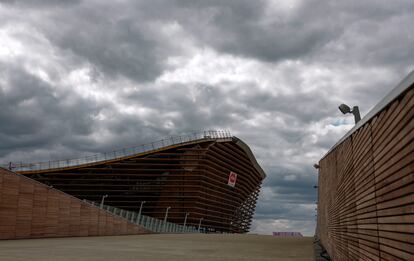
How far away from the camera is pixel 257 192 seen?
298ft

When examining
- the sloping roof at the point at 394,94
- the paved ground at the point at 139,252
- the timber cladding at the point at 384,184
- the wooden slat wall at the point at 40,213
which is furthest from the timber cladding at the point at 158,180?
the sloping roof at the point at 394,94

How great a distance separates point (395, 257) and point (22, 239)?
23.4 meters

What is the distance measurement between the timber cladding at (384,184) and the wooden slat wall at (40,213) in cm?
2065

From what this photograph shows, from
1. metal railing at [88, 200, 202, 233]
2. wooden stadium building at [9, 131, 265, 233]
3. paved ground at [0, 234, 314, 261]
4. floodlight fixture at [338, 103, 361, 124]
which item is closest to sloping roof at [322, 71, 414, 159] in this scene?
floodlight fixture at [338, 103, 361, 124]

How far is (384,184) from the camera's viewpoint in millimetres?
5434

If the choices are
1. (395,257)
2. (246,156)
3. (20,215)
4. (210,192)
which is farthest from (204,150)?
(395,257)

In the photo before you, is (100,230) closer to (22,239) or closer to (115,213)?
(115,213)

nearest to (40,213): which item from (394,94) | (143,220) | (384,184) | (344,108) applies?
(143,220)

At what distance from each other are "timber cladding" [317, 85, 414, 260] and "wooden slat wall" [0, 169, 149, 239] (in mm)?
20651

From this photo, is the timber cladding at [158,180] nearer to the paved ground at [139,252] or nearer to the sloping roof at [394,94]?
the paved ground at [139,252]

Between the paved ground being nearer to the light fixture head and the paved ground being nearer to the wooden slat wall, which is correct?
the wooden slat wall

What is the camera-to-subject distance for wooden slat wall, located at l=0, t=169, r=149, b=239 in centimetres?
2325

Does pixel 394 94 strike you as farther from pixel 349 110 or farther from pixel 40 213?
pixel 40 213

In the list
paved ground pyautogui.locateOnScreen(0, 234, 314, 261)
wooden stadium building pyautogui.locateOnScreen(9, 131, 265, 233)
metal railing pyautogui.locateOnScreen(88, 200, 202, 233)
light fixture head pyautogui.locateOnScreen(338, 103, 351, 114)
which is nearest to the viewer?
paved ground pyautogui.locateOnScreen(0, 234, 314, 261)
